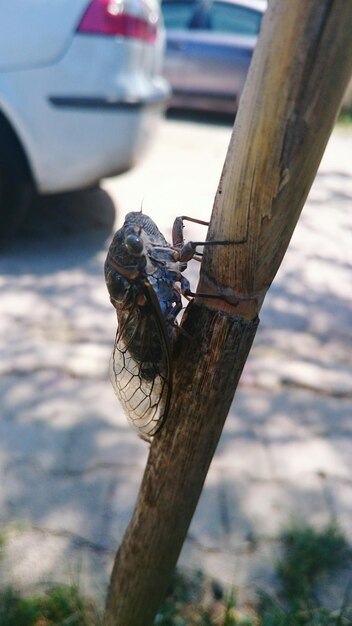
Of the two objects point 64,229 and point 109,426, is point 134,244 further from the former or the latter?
point 64,229

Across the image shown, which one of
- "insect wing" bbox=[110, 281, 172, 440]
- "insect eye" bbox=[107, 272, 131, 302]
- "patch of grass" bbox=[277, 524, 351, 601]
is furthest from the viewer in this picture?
"patch of grass" bbox=[277, 524, 351, 601]

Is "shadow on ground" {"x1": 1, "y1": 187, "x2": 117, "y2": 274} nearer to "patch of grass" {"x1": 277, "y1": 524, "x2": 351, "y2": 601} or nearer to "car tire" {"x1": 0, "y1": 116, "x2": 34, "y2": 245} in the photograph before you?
"car tire" {"x1": 0, "y1": 116, "x2": 34, "y2": 245}

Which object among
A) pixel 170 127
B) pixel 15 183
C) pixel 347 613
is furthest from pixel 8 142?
pixel 170 127

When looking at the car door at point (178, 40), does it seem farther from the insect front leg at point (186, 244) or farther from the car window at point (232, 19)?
the insect front leg at point (186, 244)

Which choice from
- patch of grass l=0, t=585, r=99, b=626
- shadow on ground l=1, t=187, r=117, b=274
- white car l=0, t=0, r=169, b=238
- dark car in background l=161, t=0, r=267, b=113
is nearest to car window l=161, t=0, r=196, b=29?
dark car in background l=161, t=0, r=267, b=113

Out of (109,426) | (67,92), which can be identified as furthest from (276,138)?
(67,92)

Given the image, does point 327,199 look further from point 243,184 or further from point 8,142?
point 243,184
